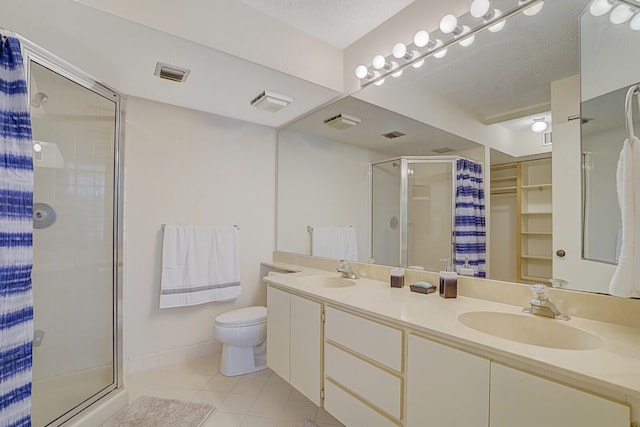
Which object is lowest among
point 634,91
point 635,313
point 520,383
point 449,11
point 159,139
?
point 520,383

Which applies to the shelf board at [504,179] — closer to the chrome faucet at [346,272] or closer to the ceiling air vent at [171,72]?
the chrome faucet at [346,272]

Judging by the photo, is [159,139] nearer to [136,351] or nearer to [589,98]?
[136,351]

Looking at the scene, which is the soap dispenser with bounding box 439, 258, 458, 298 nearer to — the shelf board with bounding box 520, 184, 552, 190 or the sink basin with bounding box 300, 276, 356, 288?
the shelf board with bounding box 520, 184, 552, 190

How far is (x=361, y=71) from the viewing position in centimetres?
205

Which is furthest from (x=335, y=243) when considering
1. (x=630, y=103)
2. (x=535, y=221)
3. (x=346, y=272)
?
(x=630, y=103)

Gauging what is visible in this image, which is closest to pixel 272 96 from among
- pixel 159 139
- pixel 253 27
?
pixel 253 27

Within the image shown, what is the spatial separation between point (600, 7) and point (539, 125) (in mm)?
455

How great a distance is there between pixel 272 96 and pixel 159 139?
3.23 feet

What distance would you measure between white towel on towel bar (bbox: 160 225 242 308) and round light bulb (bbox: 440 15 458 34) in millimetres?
2104

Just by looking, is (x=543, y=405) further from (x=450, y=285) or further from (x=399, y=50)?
(x=399, y=50)

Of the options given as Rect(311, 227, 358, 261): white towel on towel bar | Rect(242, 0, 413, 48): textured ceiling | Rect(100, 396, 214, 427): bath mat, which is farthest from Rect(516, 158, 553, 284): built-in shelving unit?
Rect(100, 396, 214, 427): bath mat

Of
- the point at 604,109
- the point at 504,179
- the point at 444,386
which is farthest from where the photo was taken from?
Result: the point at 504,179

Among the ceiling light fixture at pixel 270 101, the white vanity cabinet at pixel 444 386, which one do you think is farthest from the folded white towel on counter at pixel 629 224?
the ceiling light fixture at pixel 270 101

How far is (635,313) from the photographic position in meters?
1.03
